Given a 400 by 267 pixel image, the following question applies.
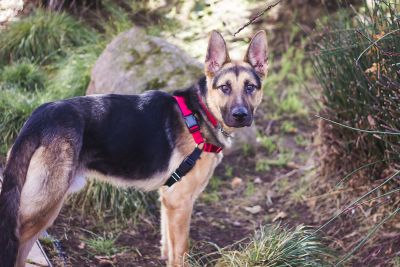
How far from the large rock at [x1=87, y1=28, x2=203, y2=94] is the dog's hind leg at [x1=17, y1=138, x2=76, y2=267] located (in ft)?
7.67

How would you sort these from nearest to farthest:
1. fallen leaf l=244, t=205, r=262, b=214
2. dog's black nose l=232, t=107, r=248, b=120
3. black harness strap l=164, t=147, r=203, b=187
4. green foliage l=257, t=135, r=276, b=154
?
dog's black nose l=232, t=107, r=248, b=120 → black harness strap l=164, t=147, r=203, b=187 → fallen leaf l=244, t=205, r=262, b=214 → green foliage l=257, t=135, r=276, b=154

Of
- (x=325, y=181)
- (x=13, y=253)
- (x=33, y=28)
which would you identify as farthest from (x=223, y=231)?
(x=33, y=28)

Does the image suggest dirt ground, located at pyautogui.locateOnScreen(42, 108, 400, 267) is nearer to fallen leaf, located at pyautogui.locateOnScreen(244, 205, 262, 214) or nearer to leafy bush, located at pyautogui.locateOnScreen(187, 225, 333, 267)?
fallen leaf, located at pyautogui.locateOnScreen(244, 205, 262, 214)

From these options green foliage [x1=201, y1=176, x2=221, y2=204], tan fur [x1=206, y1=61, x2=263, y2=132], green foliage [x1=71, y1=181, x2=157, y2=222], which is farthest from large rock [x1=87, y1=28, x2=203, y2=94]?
tan fur [x1=206, y1=61, x2=263, y2=132]

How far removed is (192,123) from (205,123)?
7.0 inches

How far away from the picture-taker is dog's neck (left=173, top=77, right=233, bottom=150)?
14.5 ft

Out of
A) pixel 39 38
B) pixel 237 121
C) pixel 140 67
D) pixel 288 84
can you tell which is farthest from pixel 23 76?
pixel 288 84

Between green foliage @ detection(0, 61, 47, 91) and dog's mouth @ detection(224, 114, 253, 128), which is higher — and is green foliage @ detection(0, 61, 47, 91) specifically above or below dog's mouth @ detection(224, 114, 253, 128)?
below

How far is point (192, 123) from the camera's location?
4.31m

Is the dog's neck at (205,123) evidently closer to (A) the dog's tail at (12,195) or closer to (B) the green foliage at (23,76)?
(A) the dog's tail at (12,195)

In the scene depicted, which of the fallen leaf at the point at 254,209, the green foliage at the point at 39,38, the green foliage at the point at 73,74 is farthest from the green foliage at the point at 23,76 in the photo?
Result: the fallen leaf at the point at 254,209

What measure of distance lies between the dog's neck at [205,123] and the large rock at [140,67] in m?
1.55

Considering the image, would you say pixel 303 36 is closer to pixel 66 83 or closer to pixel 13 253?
pixel 66 83

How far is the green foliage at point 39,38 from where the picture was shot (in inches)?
281
